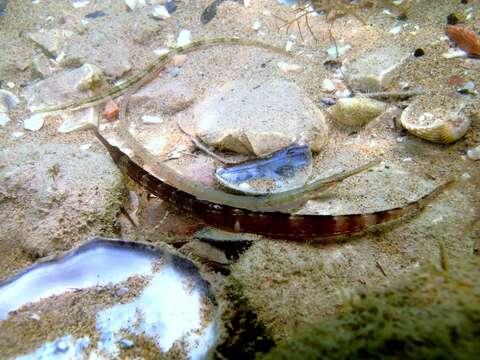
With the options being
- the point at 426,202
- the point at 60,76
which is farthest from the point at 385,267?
the point at 60,76

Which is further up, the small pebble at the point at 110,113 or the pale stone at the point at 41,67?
the pale stone at the point at 41,67

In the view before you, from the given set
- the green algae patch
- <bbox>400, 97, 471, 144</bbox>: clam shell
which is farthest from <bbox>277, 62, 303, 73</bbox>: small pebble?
the green algae patch

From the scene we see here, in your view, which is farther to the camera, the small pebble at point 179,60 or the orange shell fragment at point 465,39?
the small pebble at point 179,60

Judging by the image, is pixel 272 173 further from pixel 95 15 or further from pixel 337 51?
pixel 95 15

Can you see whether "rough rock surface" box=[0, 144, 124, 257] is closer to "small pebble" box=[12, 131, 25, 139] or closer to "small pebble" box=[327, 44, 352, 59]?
"small pebble" box=[12, 131, 25, 139]

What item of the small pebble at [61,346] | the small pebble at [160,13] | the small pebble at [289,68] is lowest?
the small pebble at [61,346]

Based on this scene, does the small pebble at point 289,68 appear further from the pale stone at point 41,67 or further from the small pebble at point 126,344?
the small pebble at point 126,344

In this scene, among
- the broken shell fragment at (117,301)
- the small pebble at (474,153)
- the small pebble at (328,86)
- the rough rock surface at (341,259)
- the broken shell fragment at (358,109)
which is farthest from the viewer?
the small pebble at (328,86)

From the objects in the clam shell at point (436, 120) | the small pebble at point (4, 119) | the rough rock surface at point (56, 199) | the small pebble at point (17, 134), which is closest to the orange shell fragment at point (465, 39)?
the clam shell at point (436, 120)
